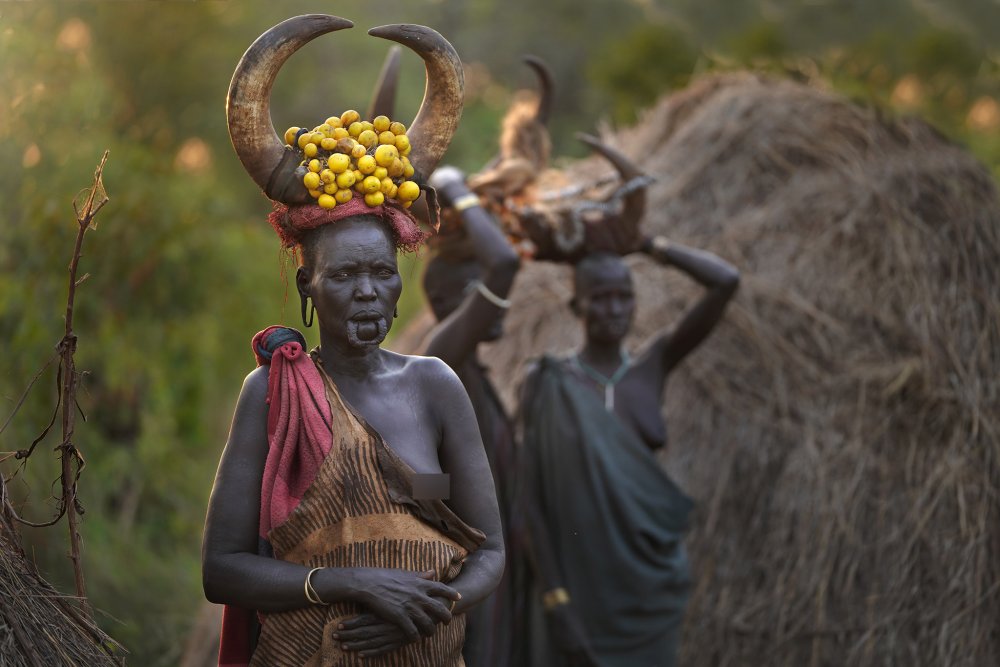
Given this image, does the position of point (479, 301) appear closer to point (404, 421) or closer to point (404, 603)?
point (404, 421)

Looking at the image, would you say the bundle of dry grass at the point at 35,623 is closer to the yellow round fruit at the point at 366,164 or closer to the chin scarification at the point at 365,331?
the chin scarification at the point at 365,331

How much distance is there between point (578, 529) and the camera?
4.98 metres

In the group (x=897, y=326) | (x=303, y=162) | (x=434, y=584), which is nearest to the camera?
(x=434, y=584)

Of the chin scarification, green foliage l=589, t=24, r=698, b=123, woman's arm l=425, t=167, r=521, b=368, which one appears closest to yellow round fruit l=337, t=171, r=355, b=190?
the chin scarification

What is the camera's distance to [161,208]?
8422 millimetres

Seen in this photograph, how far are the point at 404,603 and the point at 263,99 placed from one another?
1.13 m

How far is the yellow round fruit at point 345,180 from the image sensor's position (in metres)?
2.64

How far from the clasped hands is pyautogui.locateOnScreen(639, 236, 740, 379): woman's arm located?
8.94 feet

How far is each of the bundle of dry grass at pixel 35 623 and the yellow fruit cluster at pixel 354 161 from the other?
1.07m

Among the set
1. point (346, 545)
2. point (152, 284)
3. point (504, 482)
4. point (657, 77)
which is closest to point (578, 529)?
point (504, 482)

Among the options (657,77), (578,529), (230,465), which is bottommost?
(578,529)

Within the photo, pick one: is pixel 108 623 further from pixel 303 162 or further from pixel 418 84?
pixel 418 84

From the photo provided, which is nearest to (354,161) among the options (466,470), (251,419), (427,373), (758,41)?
(427,373)

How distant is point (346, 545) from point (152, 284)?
6.30m
